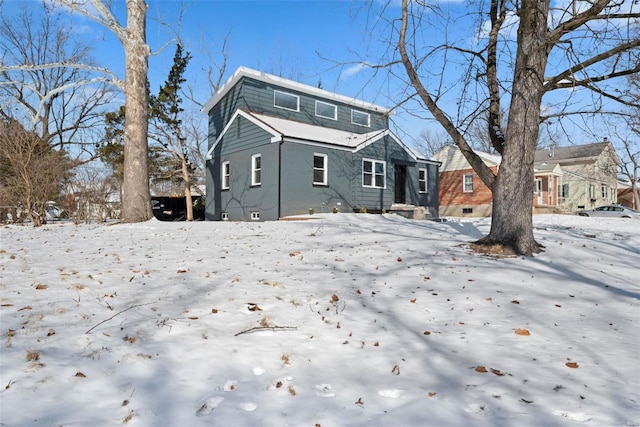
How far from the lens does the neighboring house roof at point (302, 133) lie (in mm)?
15102

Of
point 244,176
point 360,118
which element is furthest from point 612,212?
point 244,176

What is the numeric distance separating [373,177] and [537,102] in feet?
37.0

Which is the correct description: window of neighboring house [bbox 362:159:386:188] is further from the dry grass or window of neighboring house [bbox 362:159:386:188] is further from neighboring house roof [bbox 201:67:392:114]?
the dry grass

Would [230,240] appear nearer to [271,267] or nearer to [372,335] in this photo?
[271,267]

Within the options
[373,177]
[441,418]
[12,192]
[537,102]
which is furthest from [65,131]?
[441,418]

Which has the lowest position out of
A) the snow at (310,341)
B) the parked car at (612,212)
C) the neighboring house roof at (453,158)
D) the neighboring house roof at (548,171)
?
the snow at (310,341)

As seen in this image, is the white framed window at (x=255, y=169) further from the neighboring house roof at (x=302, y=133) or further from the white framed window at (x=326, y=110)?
the white framed window at (x=326, y=110)

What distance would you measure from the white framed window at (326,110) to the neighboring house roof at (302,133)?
2.94 feet

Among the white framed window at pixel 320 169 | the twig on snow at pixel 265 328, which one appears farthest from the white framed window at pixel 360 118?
the twig on snow at pixel 265 328

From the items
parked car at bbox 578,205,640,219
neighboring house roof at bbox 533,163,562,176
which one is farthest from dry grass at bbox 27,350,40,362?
neighboring house roof at bbox 533,163,562,176

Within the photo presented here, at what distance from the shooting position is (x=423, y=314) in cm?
375

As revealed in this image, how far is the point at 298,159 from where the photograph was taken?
15250 mm

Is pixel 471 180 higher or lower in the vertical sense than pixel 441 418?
higher

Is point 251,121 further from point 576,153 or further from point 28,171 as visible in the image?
A: point 576,153
